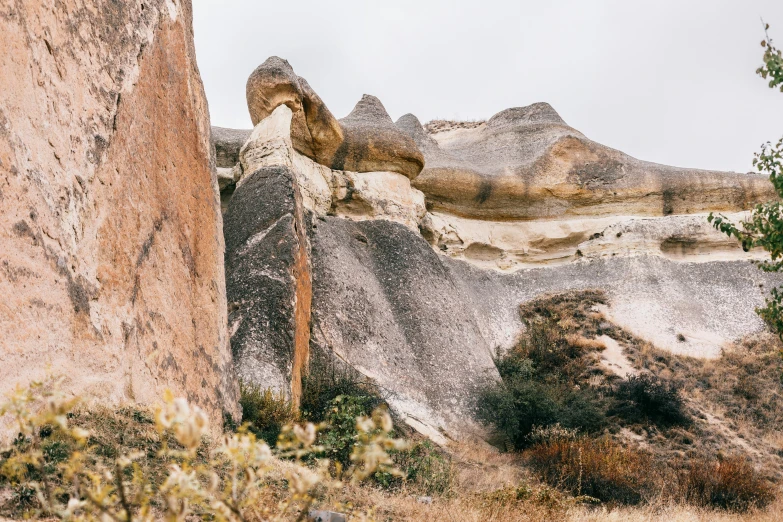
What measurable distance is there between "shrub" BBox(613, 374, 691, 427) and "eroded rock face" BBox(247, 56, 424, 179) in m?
6.58

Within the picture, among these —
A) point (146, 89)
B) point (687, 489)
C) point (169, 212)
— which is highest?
point (146, 89)

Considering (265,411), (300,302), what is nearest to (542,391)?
(300,302)

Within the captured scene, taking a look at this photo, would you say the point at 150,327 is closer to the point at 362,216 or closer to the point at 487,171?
the point at 362,216

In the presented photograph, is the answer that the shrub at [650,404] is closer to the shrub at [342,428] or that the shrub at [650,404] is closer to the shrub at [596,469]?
the shrub at [596,469]

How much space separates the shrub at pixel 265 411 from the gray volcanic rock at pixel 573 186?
9.90m

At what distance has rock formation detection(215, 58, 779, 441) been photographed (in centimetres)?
995

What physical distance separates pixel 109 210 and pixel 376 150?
10.3 m

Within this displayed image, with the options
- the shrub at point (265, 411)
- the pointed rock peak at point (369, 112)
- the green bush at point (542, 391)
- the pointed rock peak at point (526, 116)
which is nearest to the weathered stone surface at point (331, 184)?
the pointed rock peak at point (369, 112)

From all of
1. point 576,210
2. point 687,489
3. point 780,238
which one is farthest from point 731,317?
point 780,238

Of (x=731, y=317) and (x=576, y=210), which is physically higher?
(x=576, y=210)

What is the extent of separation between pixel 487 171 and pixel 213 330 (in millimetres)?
12507

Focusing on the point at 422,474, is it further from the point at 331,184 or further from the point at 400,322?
the point at 331,184

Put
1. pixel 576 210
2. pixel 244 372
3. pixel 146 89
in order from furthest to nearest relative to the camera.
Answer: pixel 576 210 → pixel 244 372 → pixel 146 89

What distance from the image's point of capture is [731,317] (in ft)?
50.3
